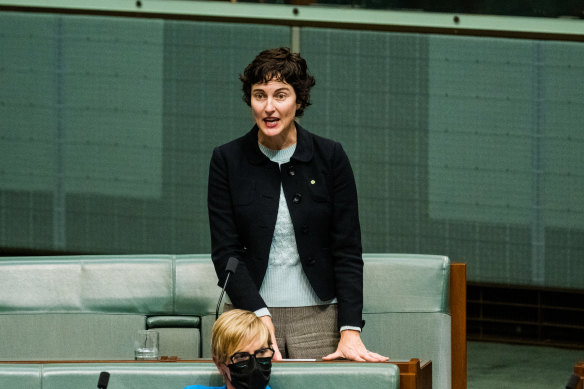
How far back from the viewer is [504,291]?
21.3 feet

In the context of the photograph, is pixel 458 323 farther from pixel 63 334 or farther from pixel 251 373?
pixel 251 373

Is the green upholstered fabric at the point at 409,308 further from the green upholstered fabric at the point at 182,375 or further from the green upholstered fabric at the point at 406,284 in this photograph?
the green upholstered fabric at the point at 182,375

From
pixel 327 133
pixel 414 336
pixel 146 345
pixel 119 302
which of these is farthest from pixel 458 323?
pixel 327 133

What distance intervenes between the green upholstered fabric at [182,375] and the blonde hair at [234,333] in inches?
3.5

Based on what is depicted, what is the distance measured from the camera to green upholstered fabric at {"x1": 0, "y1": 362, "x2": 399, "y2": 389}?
2949mm

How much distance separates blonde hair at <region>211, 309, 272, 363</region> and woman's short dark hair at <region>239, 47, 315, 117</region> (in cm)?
76

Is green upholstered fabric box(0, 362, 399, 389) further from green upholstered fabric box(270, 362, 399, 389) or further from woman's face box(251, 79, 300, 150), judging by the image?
woman's face box(251, 79, 300, 150)

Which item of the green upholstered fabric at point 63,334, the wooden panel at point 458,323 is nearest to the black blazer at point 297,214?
the wooden panel at point 458,323

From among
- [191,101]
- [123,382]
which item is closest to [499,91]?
[191,101]

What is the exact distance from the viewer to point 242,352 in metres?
2.96

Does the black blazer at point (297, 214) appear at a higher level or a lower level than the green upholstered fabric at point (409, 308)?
higher

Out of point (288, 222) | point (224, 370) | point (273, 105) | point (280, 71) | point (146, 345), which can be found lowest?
point (146, 345)

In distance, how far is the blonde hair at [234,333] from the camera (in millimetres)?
2969

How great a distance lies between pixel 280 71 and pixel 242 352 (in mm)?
912
